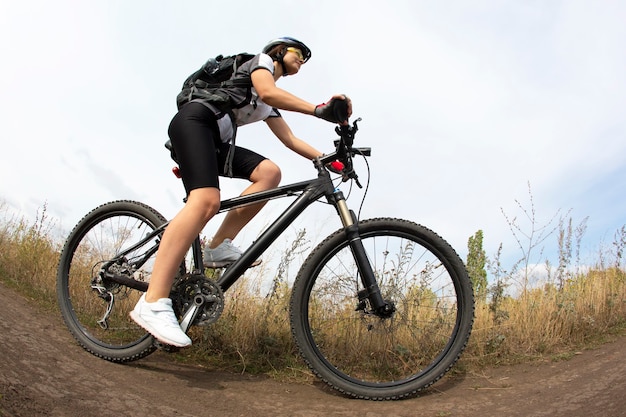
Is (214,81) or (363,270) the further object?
(214,81)

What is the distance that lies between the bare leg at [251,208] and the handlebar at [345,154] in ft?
1.12

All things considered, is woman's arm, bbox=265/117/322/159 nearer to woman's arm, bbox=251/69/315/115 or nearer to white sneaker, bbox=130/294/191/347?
woman's arm, bbox=251/69/315/115

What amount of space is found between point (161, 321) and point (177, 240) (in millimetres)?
469

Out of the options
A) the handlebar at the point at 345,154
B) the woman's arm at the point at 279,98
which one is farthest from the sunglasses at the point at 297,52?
the handlebar at the point at 345,154

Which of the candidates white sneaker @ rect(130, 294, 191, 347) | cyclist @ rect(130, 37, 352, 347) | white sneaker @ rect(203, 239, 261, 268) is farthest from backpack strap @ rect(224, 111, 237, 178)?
white sneaker @ rect(130, 294, 191, 347)

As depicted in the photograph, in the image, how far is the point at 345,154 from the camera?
2.95m

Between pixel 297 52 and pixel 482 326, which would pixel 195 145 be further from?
pixel 482 326

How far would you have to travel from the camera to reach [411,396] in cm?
277

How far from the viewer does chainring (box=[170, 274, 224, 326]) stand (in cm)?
290

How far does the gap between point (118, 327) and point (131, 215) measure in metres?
0.86

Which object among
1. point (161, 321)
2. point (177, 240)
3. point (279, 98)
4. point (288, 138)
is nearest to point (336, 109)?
point (279, 98)

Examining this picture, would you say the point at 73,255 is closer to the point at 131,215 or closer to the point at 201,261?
the point at 131,215

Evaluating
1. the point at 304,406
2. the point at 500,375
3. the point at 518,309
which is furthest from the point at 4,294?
the point at 518,309

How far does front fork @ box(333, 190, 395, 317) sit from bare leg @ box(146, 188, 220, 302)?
0.81 meters
